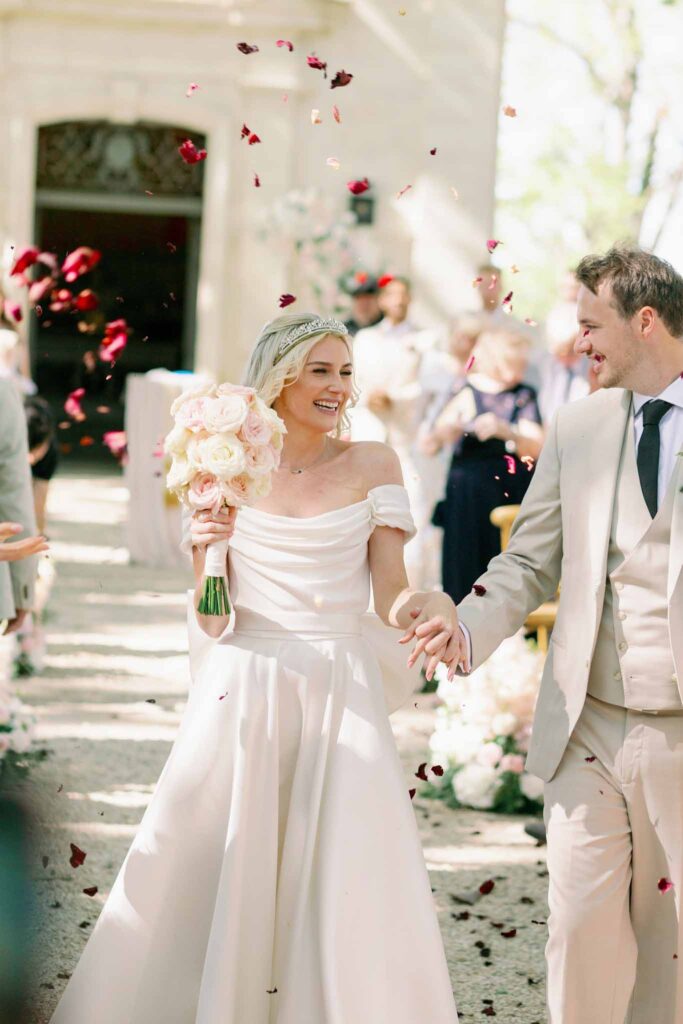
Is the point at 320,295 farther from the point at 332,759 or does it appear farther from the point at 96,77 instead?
the point at 332,759

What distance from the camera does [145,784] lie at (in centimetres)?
691

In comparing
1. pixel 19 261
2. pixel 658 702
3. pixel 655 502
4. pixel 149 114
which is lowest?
pixel 658 702

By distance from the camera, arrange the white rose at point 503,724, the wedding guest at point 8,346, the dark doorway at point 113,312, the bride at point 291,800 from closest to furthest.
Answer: the bride at point 291,800
the white rose at point 503,724
the wedding guest at point 8,346
the dark doorway at point 113,312

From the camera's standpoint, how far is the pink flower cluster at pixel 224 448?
370 cm

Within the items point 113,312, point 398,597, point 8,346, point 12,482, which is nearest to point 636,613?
point 398,597

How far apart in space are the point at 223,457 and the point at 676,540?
1.12 metres

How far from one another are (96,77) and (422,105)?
3.67 metres

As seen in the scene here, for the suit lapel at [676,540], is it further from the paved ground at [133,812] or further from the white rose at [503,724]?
the white rose at [503,724]

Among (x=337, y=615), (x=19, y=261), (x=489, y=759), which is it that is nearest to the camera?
(x=337, y=615)

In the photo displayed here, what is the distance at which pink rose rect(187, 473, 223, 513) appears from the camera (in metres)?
3.73

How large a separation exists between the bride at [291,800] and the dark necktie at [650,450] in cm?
59

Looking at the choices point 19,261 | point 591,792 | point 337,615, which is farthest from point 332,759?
point 19,261

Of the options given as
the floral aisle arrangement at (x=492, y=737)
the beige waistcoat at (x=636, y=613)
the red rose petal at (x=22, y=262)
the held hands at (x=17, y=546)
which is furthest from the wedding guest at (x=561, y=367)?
the held hands at (x=17, y=546)

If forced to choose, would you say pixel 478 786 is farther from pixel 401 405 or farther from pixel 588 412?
pixel 401 405
